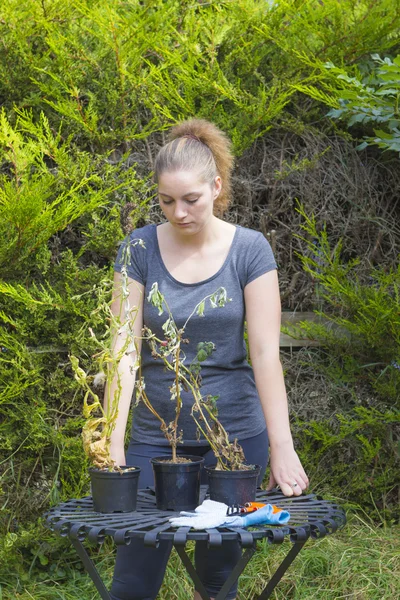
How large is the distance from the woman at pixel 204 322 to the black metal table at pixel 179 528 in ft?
0.70

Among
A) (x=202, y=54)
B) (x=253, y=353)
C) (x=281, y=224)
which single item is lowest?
(x=253, y=353)

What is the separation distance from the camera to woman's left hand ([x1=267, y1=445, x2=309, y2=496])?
2002 millimetres

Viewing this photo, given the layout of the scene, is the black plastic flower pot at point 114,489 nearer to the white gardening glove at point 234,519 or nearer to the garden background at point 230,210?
the white gardening glove at point 234,519

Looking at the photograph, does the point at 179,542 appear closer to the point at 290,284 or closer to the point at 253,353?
the point at 253,353

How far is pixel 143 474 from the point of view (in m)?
2.17

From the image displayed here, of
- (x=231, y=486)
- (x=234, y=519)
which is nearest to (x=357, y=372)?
(x=231, y=486)

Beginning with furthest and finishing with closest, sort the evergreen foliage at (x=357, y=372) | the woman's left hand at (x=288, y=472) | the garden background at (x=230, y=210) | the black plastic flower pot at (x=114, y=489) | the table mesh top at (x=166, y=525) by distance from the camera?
1. the evergreen foliage at (x=357, y=372)
2. the garden background at (x=230, y=210)
3. the woman's left hand at (x=288, y=472)
4. the black plastic flower pot at (x=114, y=489)
5. the table mesh top at (x=166, y=525)

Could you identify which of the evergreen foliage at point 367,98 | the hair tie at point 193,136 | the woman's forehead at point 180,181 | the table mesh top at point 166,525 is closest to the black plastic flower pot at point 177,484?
the table mesh top at point 166,525

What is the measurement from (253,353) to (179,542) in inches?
30.7

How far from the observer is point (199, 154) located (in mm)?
2215

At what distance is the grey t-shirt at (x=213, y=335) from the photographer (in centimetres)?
224

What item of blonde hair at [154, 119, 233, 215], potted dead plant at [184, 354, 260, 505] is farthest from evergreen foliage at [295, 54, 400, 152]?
potted dead plant at [184, 354, 260, 505]

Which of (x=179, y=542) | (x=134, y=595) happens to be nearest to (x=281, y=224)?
(x=134, y=595)

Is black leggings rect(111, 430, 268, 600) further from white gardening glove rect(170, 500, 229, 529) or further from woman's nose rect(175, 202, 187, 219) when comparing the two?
woman's nose rect(175, 202, 187, 219)
